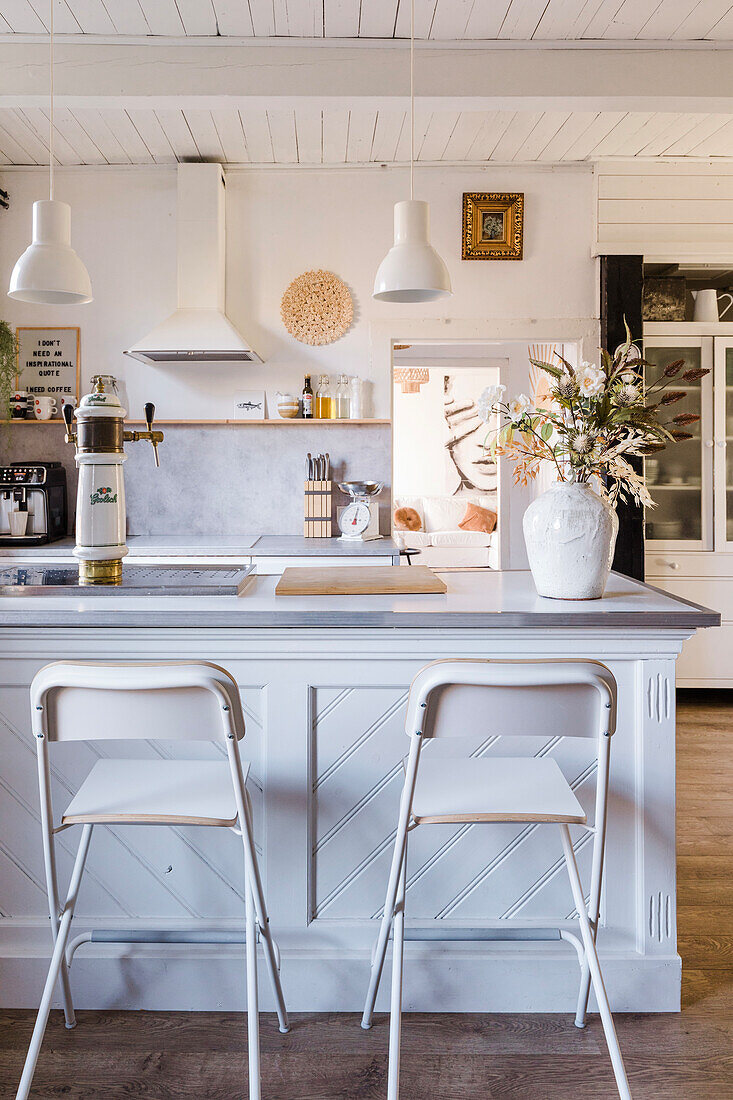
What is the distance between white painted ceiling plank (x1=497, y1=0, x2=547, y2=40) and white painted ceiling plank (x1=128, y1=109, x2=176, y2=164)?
1.63 meters

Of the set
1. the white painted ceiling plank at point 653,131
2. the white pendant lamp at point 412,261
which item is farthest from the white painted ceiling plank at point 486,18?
the white painted ceiling plank at point 653,131

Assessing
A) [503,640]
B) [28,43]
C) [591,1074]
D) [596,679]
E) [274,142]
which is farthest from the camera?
[274,142]

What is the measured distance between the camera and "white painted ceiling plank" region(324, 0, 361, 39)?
279cm

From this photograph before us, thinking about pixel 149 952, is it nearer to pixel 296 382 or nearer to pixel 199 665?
pixel 199 665

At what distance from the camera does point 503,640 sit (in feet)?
6.24

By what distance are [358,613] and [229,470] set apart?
9.33ft

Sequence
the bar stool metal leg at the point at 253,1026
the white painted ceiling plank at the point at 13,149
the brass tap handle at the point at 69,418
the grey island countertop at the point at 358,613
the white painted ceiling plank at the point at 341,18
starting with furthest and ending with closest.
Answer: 1. the white painted ceiling plank at the point at 13,149
2. the white painted ceiling plank at the point at 341,18
3. the brass tap handle at the point at 69,418
4. the grey island countertop at the point at 358,613
5. the bar stool metal leg at the point at 253,1026

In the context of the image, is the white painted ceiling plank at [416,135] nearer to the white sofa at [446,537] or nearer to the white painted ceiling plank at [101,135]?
the white painted ceiling plank at [101,135]

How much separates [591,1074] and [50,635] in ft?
5.00

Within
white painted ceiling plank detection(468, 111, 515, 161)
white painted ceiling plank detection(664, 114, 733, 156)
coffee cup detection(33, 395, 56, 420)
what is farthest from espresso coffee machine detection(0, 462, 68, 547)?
white painted ceiling plank detection(664, 114, 733, 156)

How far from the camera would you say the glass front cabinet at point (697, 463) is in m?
4.52

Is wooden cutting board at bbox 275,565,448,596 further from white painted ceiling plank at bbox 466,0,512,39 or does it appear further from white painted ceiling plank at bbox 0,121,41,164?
white painted ceiling plank at bbox 0,121,41,164

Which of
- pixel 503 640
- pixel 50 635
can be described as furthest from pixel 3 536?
pixel 503 640

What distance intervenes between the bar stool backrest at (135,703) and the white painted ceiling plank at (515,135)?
3.34m
